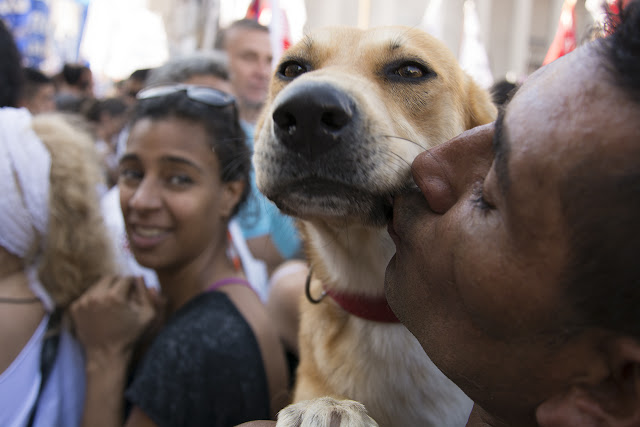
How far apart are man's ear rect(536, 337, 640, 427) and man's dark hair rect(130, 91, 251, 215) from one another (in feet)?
6.20

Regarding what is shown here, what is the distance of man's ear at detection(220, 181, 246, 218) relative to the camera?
257 cm

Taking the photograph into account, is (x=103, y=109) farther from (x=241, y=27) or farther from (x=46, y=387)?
(x=46, y=387)

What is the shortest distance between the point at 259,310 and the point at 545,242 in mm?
1686

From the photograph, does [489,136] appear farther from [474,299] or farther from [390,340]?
[390,340]

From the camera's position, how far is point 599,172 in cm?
73

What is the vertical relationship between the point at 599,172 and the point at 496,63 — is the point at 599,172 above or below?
below

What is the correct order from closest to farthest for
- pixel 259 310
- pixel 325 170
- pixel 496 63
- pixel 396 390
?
1. pixel 325 170
2. pixel 396 390
3. pixel 259 310
4. pixel 496 63

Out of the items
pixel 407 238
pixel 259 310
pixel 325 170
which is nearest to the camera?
pixel 407 238

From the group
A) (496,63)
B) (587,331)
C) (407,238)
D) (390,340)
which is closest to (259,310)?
(390,340)

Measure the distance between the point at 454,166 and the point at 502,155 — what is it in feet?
0.65

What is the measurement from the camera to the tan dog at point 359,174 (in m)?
1.34

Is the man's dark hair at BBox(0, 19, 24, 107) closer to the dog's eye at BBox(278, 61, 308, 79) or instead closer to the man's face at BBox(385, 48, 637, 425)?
the dog's eye at BBox(278, 61, 308, 79)

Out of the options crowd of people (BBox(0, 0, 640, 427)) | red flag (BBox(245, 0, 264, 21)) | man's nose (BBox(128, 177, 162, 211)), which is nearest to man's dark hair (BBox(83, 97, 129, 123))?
red flag (BBox(245, 0, 264, 21))

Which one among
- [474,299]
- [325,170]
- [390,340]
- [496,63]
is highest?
[496,63]
